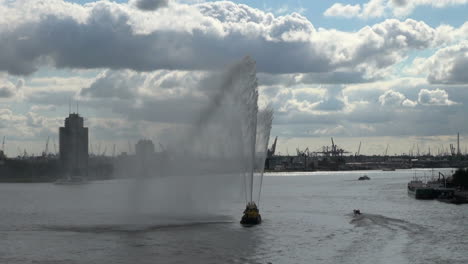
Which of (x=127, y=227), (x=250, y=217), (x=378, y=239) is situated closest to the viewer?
(x=378, y=239)

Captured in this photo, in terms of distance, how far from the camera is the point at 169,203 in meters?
96.9

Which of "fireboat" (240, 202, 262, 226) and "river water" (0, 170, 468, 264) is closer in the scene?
"river water" (0, 170, 468, 264)

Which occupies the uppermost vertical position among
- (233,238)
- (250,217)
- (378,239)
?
(250,217)

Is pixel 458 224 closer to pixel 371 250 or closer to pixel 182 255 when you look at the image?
pixel 371 250

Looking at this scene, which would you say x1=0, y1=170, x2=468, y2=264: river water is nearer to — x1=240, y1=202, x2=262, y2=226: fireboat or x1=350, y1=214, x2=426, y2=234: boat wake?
x1=350, y1=214, x2=426, y2=234: boat wake

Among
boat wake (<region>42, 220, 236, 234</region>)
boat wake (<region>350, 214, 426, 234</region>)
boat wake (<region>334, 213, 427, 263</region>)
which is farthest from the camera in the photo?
boat wake (<region>350, 214, 426, 234</region>)

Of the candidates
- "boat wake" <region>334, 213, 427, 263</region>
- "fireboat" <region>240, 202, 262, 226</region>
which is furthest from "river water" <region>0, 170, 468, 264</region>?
"fireboat" <region>240, 202, 262, 226</region>

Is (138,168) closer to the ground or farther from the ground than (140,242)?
farther from the ground

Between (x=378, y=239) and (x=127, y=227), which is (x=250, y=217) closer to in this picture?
(x=127, y=227)

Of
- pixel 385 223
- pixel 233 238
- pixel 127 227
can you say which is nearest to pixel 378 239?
pixel 233 238

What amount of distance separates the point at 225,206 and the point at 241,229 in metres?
33.7

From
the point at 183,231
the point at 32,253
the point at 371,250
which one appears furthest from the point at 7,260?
the point at 371,250

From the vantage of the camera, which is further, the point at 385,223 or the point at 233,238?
the point at 385,223

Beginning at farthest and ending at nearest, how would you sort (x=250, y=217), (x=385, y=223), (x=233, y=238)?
(x=385, y=223) < (x=250, y=217) < (x=233, y=238)
